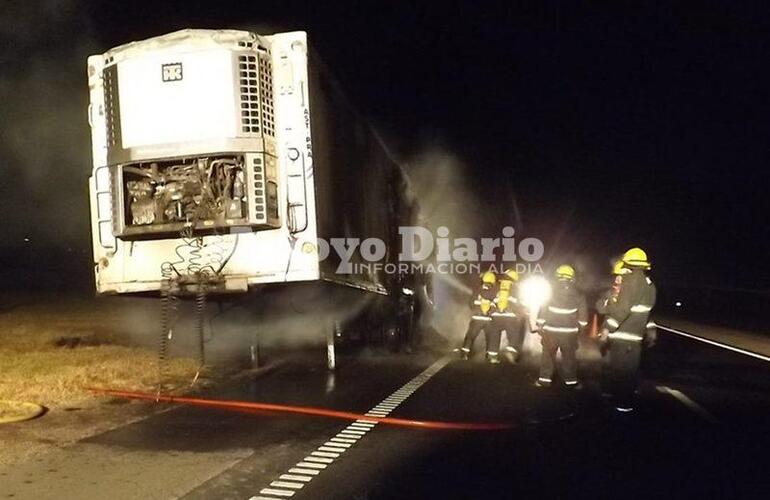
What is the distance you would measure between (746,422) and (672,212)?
55.8 metres

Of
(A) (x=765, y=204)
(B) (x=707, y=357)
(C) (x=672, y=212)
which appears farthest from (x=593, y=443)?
(C) (x=672, y=212)

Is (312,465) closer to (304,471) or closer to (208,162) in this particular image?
(304,471)

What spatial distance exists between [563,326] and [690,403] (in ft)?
5.04

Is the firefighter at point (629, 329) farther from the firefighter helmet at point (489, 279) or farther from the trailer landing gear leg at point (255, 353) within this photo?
the trailer landing gear leg at point (255, 353)

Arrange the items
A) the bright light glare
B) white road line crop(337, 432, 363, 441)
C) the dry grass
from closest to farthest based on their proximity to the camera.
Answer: white road line crop(337, 432, 363, 441) → the dry grass → the bright light glare

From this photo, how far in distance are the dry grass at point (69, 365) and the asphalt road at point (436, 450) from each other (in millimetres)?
1234

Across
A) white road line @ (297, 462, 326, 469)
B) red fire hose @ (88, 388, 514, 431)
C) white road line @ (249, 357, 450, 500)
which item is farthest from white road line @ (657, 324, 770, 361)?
white road line @ (297, 462, 326, 469)

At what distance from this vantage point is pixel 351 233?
982 centimetres

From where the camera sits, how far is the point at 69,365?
980 centimetres

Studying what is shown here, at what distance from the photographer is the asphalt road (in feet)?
15.7

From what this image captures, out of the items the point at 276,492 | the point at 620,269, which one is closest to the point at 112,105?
the point at 276,492

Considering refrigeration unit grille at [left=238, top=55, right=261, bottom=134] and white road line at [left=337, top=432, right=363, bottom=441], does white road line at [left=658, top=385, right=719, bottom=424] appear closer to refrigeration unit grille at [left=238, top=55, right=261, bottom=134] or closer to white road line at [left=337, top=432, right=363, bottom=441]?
white road line at [left=337, top=432, right=363, bottom=441]

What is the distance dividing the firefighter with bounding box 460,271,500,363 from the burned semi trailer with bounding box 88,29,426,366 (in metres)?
3.61

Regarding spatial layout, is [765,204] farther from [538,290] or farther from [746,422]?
[746,422]
